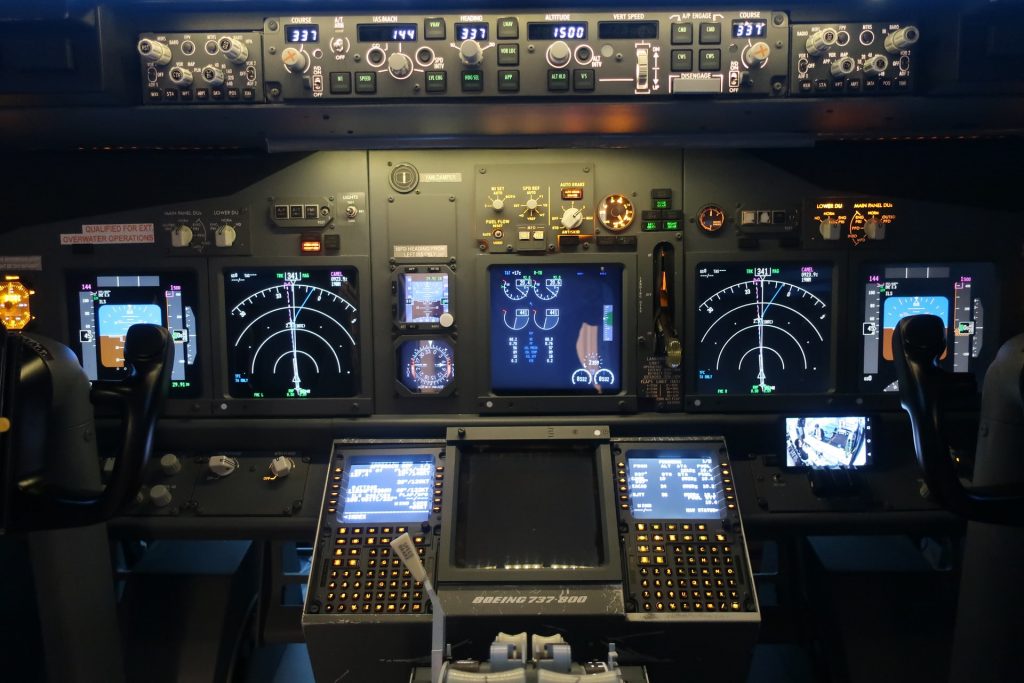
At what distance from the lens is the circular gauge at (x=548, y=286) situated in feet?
9.11

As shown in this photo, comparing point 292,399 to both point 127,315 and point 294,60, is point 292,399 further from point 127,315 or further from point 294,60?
point 294,60

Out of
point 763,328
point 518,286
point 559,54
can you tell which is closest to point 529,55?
point 559,54

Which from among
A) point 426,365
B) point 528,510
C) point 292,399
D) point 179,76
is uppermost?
point 179,76

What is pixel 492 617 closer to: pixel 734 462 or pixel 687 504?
pixel 687 504

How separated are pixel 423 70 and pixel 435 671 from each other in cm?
156

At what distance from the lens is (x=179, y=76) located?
7.57ft

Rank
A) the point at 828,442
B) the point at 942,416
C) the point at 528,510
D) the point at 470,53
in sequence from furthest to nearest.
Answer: the point at 828,442
the point at 528,510
the point at 470,53
the point at 942,416

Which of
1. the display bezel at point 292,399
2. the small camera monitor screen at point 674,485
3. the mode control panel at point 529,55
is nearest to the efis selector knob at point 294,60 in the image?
the mode control panel at point 529,55

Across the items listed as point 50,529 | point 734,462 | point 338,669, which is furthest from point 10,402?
point 734,462

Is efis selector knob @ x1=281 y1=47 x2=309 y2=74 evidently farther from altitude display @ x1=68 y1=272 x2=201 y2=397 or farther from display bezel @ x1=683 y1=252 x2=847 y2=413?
display bezel @ x1=683 y1=252 x2=847 y2=413

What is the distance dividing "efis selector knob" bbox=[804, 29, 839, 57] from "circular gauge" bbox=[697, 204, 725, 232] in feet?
1.92

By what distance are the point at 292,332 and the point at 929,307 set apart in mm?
2107

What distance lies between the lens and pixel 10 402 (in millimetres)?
1912

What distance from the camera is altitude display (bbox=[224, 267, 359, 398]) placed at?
2783 millimetres
